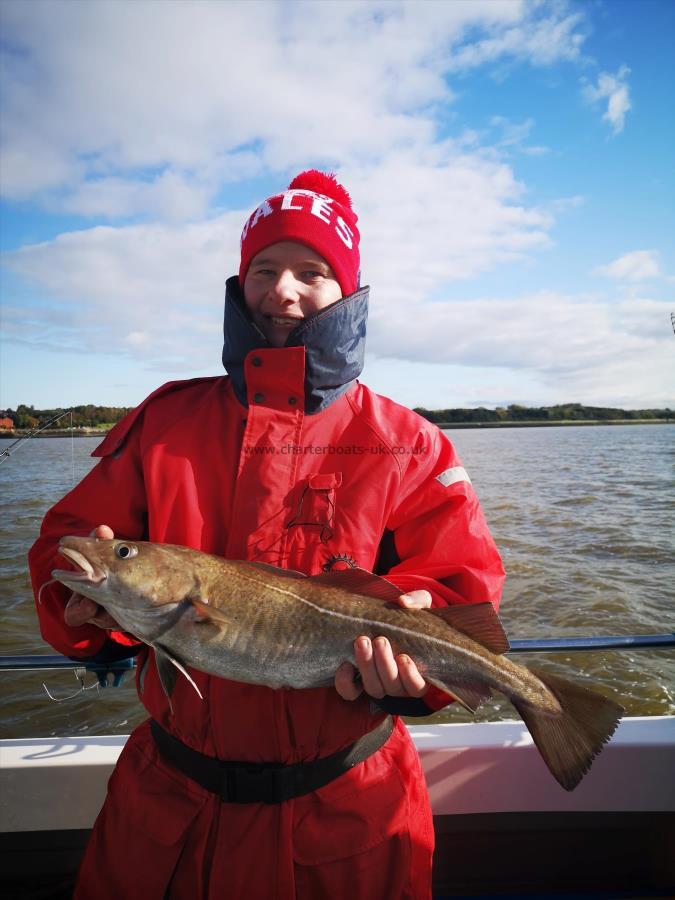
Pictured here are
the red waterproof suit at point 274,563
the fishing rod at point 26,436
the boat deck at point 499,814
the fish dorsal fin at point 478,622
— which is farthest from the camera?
the fishing rod at point 26,436

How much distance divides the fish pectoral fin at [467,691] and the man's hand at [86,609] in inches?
53.3

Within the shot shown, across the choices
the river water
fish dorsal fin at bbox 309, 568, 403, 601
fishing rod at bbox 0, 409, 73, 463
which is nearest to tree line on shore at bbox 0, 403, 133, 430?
fishing rod at bbox 0, 409, 73, 463

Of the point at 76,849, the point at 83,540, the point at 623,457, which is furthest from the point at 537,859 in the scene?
the point at 623,457

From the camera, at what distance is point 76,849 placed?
357 cm

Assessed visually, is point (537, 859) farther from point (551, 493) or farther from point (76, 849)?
point (551, 493)

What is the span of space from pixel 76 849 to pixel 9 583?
1060 cm

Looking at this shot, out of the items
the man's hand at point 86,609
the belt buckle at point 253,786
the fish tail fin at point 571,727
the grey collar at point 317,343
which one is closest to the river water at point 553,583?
the man's hand at point 86,609

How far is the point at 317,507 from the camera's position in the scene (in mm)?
2451

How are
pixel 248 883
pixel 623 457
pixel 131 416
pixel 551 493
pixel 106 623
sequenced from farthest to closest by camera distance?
pixel 623 457, pixel 551 493, pixel 131 416, pixel 106 623, pixel 248 883

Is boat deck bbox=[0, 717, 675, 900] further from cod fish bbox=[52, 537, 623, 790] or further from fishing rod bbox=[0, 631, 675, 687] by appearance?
cod fish bbox=[52, 537, 623, 790]

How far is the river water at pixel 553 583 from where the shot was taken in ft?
25.5

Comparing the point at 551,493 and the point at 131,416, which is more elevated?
the point at 131,416

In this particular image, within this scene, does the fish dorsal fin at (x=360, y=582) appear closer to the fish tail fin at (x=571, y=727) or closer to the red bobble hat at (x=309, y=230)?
the fish tail fin at (x=571, y=727)

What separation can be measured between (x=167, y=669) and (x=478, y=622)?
1240mm
